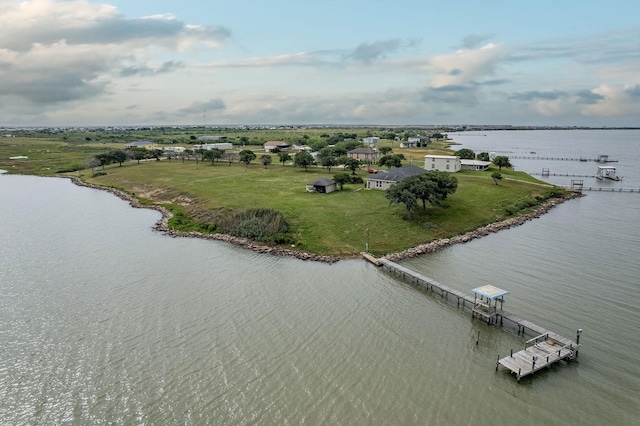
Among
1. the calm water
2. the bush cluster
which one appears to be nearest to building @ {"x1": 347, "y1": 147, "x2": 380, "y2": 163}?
the bush cluster

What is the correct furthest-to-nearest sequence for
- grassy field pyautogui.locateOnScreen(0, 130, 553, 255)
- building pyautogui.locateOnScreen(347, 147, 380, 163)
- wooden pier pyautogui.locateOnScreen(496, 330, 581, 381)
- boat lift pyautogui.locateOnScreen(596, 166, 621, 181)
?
1. building pyautogui.locateOnScreen(347, 147, 380, 163)
2. boat lift pyautogui.locateOnScreen(596, 166, 621, 181)
3. grassy field pyautogui.locateOnScreen(0, 130, 553, 255)
4. wooden pier pyautogui.locateOnScreen(496, 330, 581, 381)

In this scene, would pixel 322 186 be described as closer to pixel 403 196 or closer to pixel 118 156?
pixel 403 196

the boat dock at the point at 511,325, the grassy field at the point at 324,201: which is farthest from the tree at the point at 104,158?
the boat dock at the point at 511,325

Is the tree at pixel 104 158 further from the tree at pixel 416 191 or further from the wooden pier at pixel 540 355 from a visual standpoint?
the wooden pier at pixel 540 355

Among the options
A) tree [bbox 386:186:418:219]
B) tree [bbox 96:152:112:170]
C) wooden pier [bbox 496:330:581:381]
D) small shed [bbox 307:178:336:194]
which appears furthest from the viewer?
tree [bbox 96:152:112:170]

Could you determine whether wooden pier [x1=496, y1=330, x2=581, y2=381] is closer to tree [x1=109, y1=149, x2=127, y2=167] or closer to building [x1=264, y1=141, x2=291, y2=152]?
tree [x1=109, y1=149, x2=127, y2=167]
